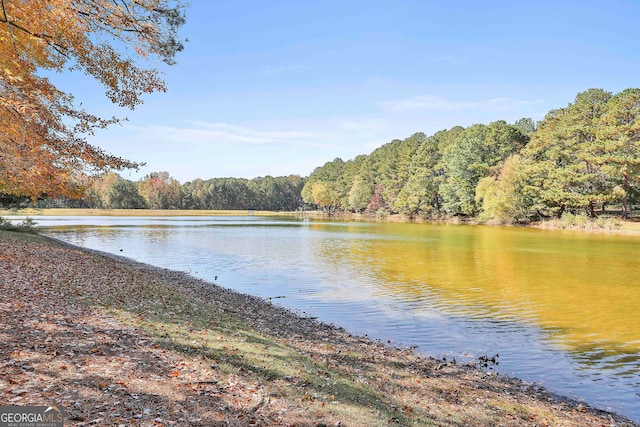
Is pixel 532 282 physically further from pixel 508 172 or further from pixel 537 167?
pixel 508 172

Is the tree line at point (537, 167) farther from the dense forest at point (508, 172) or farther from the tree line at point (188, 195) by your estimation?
the tree line at point (188, 195)

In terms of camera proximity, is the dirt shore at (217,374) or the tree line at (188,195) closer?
the dirt shore at (217,374)

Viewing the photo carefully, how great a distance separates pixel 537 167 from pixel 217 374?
215 ft

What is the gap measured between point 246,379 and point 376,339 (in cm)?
580

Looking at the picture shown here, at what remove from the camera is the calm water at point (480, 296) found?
1020 centimetres

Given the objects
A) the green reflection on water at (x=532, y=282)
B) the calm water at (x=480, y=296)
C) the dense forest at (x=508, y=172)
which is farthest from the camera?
the dense forest at (x=508, y=172)

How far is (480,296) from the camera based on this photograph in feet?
57.8

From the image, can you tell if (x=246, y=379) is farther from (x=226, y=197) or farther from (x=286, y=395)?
(x=226, y=197)

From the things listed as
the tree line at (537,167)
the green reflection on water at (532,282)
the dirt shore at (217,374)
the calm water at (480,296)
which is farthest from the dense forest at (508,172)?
the green reflection on water at (532,282)

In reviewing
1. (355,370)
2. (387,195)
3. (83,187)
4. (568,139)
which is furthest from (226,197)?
(355,370)

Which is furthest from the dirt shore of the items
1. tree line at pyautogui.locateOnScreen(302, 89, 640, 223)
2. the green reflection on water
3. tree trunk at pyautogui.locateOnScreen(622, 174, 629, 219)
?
tree trunk at pyautogui.locateOnScreen(622, 174, 629, 219)

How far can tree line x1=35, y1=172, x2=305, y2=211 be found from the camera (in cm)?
13000

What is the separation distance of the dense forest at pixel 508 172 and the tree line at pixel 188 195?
64cm

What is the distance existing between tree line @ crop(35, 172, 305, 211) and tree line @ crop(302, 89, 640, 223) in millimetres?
78248
